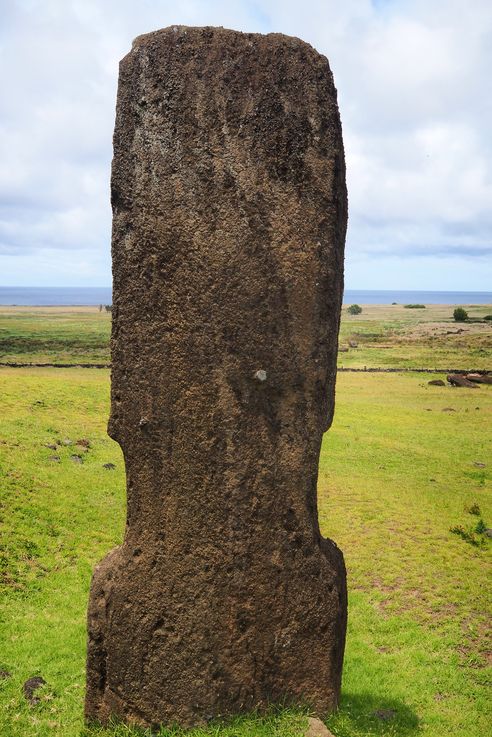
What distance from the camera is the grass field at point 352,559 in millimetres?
7754

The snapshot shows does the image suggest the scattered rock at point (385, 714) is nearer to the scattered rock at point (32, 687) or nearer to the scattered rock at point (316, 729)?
the scattered rock at point (316, 729)

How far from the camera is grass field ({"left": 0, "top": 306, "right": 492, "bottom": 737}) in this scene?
7754 mm

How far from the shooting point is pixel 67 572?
39.7 feet

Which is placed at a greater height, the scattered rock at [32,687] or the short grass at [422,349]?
the short grass at [422,349]

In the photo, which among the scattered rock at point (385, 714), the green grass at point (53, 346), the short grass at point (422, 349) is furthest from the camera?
the short grass at point (422, 349)

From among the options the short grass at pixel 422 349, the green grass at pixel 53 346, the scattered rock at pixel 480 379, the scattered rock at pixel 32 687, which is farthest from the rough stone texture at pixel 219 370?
the short grass at pixel 422 349

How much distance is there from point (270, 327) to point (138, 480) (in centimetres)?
183

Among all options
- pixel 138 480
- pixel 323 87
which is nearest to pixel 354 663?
pixel 138 480

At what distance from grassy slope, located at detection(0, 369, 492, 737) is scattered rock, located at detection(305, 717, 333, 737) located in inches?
4.8

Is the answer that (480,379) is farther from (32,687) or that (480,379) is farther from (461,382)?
(32,687)

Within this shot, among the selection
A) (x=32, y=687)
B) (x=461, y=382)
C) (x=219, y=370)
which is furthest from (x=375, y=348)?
(x=219, y=370)

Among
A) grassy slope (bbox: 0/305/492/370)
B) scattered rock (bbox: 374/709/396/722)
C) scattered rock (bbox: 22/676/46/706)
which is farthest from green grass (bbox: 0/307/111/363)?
scattered rock (bbox: 374/709/396/722)

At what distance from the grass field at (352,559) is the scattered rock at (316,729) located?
0.10 m

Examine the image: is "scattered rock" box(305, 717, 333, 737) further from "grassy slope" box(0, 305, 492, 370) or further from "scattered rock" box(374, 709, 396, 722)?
"grassy slope" box(0, 305, 492, 370)
